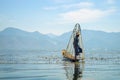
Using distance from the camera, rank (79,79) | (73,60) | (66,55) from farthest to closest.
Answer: (66,55)
(73,60)
(79,79)

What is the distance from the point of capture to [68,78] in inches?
2473

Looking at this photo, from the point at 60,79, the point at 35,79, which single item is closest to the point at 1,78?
the point at 35,79

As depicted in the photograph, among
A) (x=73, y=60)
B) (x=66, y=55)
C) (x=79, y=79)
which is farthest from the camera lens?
(x=66, y=55)

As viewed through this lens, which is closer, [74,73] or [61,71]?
[74,73]

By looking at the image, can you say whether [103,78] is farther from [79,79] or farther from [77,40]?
[77,40]

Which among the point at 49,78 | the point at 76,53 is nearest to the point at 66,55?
the point at 76,53

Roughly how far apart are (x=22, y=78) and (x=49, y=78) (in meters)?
5.40

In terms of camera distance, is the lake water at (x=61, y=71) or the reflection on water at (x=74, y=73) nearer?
the reflection on water at (x=74, y=73)

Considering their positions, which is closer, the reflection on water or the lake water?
the reflection on water

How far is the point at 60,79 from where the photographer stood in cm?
6153

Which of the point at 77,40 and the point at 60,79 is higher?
the point at 77,40

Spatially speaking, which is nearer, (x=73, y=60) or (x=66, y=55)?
(x=73, y=60)

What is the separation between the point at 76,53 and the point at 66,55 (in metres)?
6.42

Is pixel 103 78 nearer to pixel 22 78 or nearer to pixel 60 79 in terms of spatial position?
pixel 60 79
